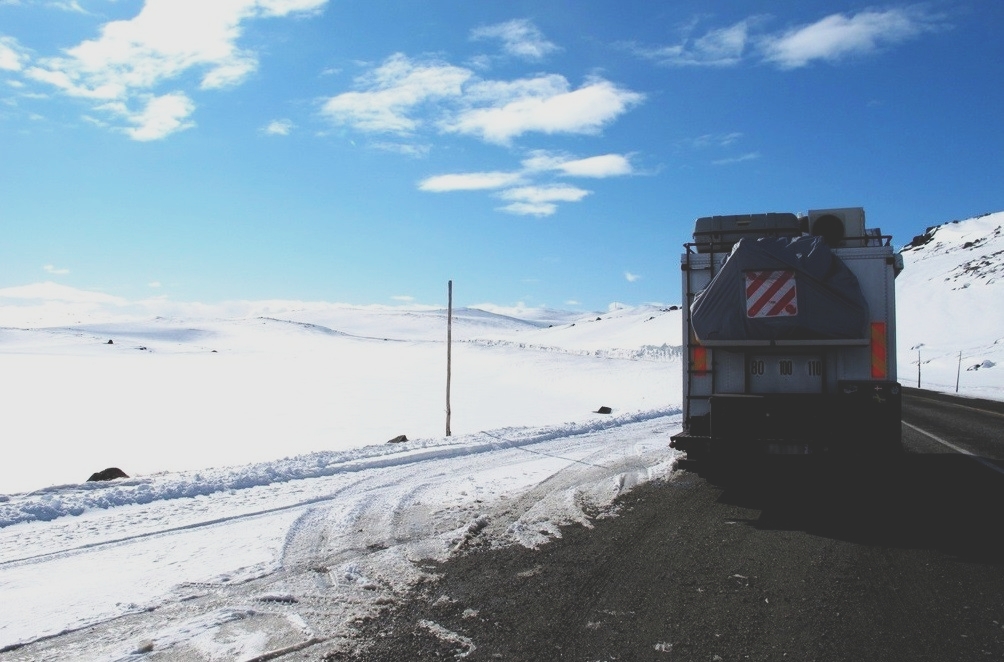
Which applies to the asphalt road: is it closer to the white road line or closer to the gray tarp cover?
the gray tarp cover

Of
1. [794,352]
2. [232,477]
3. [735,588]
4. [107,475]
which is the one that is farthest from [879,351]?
[107,475]

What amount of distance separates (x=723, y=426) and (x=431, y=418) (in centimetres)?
1439

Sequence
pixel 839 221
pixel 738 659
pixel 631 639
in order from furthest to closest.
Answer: pixel 839 221
pixel 631 639
pixel 738 659

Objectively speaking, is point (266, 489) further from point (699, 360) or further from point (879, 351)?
point (879, 351)

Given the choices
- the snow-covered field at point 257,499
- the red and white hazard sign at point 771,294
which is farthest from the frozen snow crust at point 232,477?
the red and white hazard sign at point 771,294

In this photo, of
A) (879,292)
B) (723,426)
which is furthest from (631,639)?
(879,292)

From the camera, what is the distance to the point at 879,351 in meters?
Answer: 7.39

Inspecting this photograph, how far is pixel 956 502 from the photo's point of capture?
7.77 m

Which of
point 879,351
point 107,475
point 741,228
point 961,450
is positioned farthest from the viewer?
point 961,450

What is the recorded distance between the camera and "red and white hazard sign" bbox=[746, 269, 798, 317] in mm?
7312

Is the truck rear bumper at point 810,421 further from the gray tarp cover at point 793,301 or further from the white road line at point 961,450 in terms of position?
the white road line at point 961,450

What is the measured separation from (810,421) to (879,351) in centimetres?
115

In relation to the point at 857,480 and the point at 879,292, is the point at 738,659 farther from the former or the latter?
the point at 857,480

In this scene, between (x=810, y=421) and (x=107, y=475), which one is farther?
(x=107, y=475)
